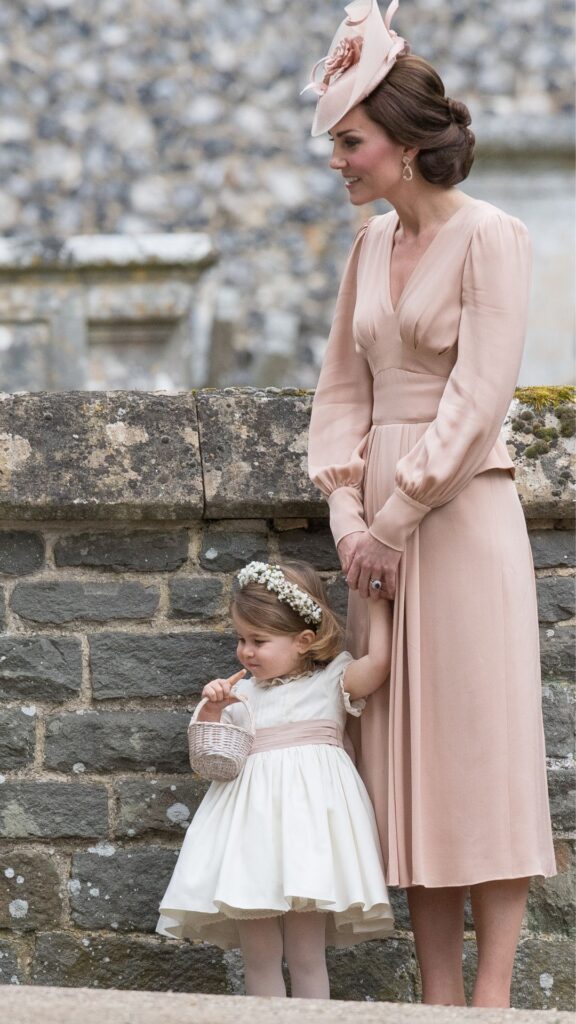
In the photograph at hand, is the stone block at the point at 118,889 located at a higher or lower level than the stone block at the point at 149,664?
lower

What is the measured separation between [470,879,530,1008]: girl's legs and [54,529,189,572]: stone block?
106 cm

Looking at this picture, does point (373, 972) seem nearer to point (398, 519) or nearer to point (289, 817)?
point (289, 817)

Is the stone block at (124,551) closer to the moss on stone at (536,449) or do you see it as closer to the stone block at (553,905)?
the moss on stone at (536,449)

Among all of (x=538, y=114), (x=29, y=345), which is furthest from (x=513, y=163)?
(x=29, y=345)

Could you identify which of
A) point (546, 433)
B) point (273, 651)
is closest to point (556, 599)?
point (546, 433)

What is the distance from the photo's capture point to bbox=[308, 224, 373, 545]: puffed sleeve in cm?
308

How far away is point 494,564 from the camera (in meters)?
2.89

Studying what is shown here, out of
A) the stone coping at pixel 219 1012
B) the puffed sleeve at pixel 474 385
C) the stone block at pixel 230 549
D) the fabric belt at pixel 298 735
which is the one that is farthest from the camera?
the stone block at pixel 230 549

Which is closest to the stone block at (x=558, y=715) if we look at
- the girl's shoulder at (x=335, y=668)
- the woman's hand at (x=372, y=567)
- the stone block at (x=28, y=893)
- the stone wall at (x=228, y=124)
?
the girl's shoulder at (x=335, y=668)

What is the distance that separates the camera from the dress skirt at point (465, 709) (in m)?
2.82

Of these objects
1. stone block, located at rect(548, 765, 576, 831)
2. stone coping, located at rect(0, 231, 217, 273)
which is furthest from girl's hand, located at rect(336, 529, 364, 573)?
stone coping, located at rect(0, 231, 217, 273)

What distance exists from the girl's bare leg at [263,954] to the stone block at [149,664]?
650 millimetres

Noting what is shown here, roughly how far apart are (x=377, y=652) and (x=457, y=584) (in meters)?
0.21

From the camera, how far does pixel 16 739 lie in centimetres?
346
